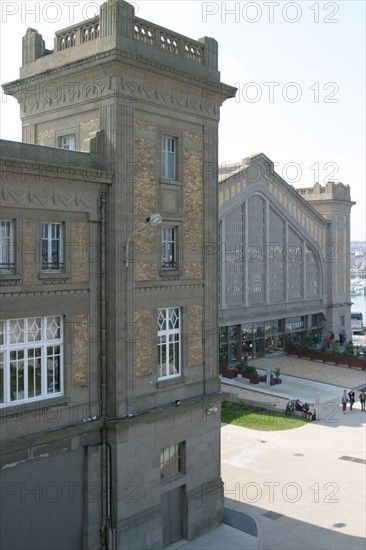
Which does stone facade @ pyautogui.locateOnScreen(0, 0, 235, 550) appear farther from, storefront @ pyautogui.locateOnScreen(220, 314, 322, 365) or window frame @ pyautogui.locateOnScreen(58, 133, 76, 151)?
storefront @ pyautogui.locateOnScreen(220, 314, 322, 365)

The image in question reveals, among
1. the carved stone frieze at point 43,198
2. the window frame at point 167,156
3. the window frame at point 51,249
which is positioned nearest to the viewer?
the carved stone frieze at point 43,198

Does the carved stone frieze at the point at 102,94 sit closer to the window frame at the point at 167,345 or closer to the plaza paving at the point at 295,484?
the window frame at the point at 167,345

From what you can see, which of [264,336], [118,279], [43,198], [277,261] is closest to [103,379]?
[118,279]

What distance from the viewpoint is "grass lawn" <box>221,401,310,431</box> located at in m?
36.1

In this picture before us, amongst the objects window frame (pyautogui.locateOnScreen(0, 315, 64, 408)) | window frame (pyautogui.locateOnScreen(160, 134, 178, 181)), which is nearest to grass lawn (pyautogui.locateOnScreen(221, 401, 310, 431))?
window frame (pyautogui.locateOnScreen(160, 134, 178, 181))

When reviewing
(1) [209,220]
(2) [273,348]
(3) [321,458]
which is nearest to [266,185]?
(2) [273,348]

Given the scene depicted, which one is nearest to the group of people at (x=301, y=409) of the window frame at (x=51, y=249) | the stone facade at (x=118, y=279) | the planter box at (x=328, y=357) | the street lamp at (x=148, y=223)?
the planter box at (x=328, y=357)

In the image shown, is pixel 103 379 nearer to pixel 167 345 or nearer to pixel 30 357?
pixel 30 357

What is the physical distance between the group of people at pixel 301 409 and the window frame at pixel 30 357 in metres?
23.2

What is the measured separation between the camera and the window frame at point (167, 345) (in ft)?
68.3

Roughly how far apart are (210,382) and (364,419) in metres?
19.3

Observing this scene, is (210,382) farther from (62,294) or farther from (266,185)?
(266,185)

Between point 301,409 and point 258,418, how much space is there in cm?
291

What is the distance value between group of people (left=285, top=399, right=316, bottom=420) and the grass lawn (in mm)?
318
